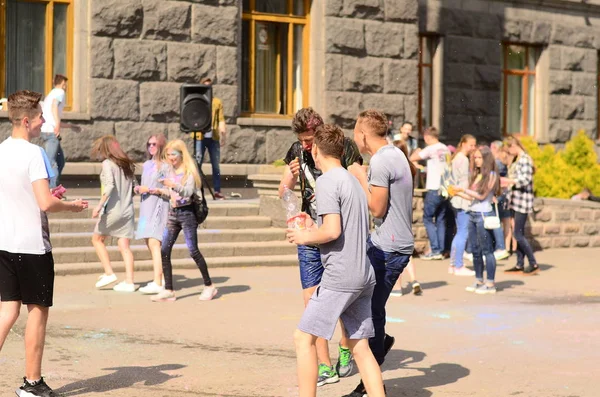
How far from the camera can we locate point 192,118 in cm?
1778

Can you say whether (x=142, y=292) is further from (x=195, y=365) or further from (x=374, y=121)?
(x=374, y=121)

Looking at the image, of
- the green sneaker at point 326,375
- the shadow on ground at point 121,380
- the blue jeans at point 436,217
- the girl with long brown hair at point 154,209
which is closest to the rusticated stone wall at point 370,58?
the blue jeans at point 436,217

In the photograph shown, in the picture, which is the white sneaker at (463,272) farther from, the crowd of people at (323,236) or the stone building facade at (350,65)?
the crowd of people at (323,236)

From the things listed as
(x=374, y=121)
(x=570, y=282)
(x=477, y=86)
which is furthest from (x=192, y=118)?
(x=374, y=121)

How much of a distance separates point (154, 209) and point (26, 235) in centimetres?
→ 532

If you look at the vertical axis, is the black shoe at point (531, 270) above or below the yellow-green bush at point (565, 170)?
below

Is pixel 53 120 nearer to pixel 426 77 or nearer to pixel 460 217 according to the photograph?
pixel 460 217

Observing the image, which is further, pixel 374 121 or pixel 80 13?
pixel 80 13

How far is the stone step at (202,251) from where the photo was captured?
1402cm

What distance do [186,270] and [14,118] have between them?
7.40 meters

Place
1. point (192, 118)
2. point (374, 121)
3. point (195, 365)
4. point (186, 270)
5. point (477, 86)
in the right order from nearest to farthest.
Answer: point (374, 121) → point (195, 365) → point (186, 270) → point (192, 118) → point (477, 86)

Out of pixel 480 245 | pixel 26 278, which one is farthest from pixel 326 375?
pixel 480 245

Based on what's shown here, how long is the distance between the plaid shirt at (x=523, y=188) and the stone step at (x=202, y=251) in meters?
3.02

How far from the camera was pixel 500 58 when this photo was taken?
2478 cm
